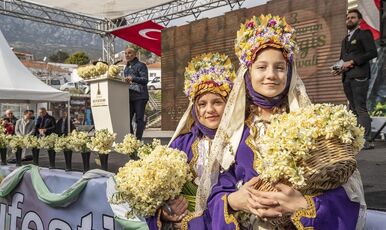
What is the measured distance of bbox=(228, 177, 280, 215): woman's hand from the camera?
114cm

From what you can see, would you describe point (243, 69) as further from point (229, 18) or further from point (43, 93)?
point (229, 18)

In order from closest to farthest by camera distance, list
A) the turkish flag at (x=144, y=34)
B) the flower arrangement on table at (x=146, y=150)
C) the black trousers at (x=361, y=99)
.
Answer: the flower arrangement on table at (x=146, y=150), the black trousers at (x=361, y=99), the turkish flag at (x=144, y=34)

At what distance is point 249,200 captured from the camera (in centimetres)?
122

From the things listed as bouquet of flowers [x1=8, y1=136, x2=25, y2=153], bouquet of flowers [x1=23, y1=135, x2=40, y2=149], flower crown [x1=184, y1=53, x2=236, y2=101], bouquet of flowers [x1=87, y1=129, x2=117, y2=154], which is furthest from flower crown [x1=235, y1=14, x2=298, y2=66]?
bouquet of flowers [x1=8, y1=136, x2=25, y2=153]

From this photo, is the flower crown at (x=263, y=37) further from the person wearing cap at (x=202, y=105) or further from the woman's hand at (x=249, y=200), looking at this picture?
the woman's hand at (x=249, y=200)

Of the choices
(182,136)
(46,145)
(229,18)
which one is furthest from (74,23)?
(182,136)

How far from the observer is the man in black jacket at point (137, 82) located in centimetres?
496

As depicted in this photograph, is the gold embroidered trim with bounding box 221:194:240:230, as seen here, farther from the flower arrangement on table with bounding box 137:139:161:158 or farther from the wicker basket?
the flower arrangement on table with bounding box 137:139:161:158

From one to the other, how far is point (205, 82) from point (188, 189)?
0.53m

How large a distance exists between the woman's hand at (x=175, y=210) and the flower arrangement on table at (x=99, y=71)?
3771mm

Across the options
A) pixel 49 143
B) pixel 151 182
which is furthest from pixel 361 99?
pixel 151 182

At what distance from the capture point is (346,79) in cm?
434

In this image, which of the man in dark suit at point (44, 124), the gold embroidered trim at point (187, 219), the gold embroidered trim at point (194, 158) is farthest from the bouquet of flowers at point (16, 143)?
the man in dark suit at point (44, 124)

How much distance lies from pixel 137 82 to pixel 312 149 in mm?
4075
